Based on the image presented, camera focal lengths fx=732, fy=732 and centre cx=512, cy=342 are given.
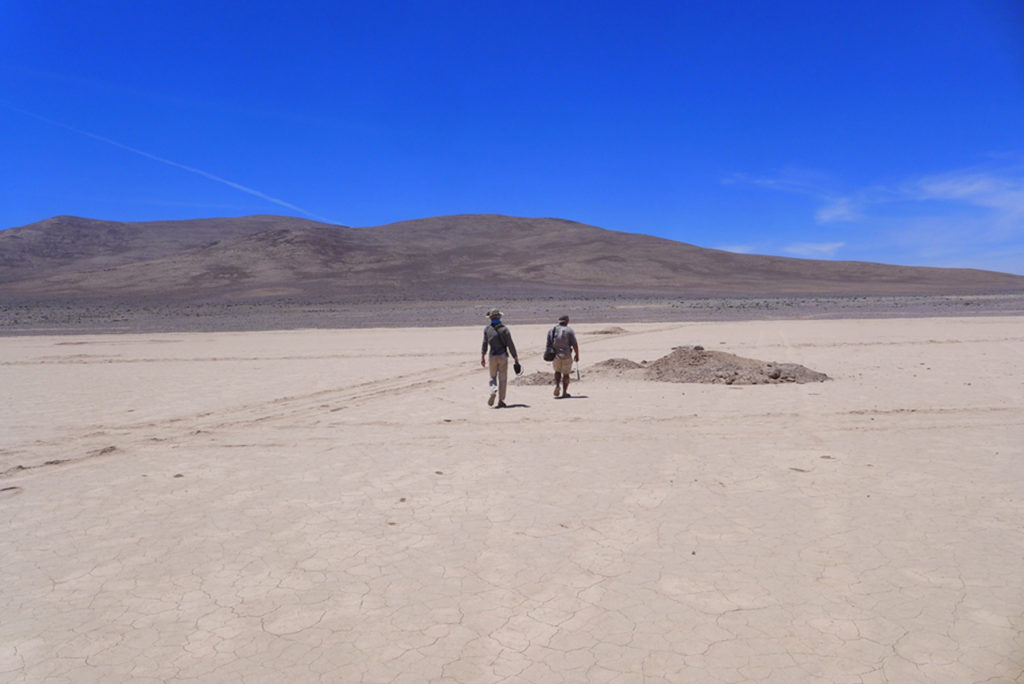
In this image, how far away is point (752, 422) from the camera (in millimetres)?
10219

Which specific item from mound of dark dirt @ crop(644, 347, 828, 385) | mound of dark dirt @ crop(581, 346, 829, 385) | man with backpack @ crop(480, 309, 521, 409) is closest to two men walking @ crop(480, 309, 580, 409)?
man with backpack @ crop(480, 309, 521, 409)

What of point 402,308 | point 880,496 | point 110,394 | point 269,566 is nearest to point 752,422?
point 880,496

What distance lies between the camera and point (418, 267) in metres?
103

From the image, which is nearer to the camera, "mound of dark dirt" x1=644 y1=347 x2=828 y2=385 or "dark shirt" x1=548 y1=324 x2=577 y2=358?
"dark shirt" x1=548 y1=324 x2=577 y2=358

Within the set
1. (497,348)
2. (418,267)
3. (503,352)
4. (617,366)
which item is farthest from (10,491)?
(418,267)

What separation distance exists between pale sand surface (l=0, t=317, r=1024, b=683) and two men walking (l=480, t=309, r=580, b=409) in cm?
46

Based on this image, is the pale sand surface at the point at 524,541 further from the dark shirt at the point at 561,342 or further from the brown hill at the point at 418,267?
the brown hill at the point at 418,267

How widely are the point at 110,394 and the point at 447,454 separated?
9.51 meters

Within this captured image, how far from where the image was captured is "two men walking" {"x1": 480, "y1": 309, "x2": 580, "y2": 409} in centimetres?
1175

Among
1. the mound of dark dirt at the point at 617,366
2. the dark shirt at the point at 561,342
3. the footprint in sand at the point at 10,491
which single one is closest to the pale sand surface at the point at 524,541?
the footprint in sand at the point at 10,491

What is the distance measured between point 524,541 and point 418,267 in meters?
98.7

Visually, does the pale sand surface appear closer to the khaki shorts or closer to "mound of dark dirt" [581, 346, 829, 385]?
the khaki shorts

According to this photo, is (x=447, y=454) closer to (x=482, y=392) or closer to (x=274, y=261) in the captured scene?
(x=482, y=392)

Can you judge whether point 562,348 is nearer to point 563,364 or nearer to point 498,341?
point 563,364
